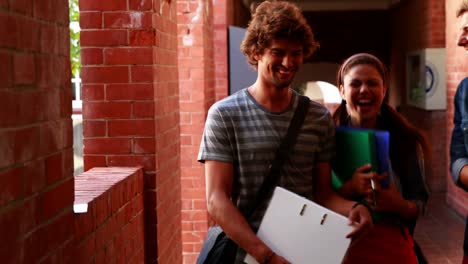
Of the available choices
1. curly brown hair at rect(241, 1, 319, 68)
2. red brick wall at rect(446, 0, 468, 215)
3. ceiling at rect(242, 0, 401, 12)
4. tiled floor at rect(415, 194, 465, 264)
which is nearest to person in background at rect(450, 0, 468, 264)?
curly brown hair at rect(241, 1, 319, 68)

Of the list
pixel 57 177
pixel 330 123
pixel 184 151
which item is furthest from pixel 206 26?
pixel 57 177

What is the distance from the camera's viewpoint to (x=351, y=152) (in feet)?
8.90

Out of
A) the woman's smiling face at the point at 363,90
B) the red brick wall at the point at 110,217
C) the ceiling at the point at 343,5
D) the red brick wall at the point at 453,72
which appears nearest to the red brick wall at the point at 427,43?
the red brick wall at the point at 453,72

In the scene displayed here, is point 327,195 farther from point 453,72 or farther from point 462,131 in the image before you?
point 453,72

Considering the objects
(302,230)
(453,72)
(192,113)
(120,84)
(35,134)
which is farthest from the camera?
(453,72)

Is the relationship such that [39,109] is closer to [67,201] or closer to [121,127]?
[67,201]

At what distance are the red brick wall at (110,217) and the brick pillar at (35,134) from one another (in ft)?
1.37

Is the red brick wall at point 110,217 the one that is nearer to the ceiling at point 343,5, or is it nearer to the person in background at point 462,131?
the person in background at point 462,131

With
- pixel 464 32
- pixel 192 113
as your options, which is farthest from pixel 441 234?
pixel 464 32

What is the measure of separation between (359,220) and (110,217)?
130 cm

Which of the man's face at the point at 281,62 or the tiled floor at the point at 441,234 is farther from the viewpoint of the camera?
the tiled floor at the point at 441,234

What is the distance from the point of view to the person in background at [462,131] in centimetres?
288

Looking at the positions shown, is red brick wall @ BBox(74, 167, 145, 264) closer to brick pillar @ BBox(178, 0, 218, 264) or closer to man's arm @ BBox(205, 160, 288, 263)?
man's arm @ BBox(205, 160, 288, 263)

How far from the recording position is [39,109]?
217 centimetres
